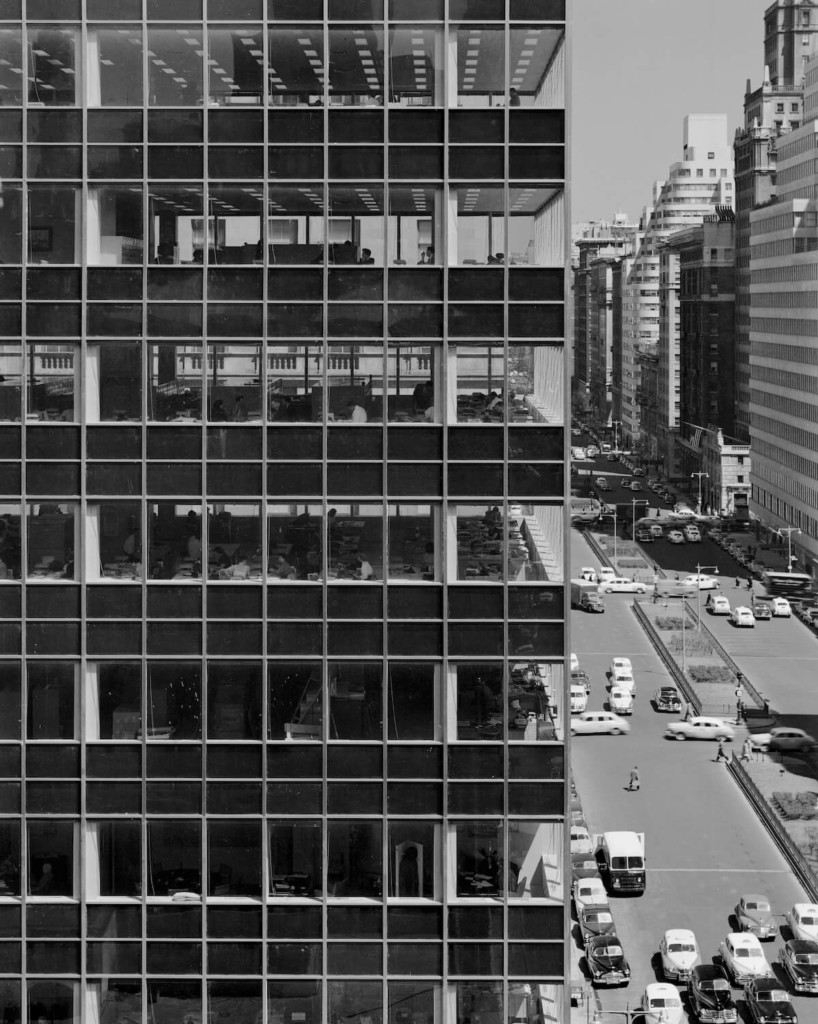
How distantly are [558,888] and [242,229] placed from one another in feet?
36.9

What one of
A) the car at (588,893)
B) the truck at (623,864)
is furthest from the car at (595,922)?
the truck at (623,864)

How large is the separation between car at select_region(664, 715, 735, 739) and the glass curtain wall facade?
69.1 meters

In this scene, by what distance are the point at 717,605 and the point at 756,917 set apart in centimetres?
6903

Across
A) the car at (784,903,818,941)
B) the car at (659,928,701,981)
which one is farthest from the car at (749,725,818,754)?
the car at (659,928,701,981)

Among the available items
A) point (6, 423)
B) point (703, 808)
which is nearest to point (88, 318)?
point (6, 423)

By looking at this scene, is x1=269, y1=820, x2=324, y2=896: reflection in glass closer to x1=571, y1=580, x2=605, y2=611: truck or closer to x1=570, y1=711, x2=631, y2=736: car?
x1=570, y1=711, x2=631, y2=736: car

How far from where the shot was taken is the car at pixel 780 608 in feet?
436

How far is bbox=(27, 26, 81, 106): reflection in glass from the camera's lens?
30.6m

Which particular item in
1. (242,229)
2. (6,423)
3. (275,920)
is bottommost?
(275,920)

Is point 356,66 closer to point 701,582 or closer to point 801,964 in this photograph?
point 801,964

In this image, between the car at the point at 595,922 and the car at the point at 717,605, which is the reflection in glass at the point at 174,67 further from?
the car at the point at 717,605

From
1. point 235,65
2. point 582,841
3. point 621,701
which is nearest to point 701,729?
point 621,701

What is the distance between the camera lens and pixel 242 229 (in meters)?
30.5

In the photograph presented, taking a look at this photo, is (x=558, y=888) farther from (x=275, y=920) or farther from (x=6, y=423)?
(x=6, y=423)
